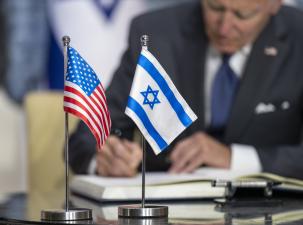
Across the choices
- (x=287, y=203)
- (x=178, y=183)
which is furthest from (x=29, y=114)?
(x=287, y=203)

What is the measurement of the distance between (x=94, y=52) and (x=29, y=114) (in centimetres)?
133

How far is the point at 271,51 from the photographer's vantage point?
2932 mm

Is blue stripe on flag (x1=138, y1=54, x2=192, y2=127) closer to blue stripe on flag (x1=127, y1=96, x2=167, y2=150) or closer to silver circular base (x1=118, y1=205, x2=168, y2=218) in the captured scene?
blue stripe on flag (x1=127, y1=96, x2=167, y2=150)

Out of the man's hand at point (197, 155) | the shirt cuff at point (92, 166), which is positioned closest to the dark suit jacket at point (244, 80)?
the shirt cuff at point (92, 166)

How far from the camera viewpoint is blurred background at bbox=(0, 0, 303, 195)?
4.47 metres

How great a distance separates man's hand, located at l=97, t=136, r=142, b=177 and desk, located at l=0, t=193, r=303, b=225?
0.90ft

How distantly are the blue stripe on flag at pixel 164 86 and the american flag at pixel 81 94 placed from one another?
0.11 metres

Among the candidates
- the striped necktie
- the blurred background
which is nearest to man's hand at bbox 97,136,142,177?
the striped necktie

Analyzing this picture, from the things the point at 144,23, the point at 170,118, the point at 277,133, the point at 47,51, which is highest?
the point at 47,51

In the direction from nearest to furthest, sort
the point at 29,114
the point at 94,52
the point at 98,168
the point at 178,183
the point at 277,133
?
the point at 178,183 → the point at 98,168 → the point at 277,133 → the point at 29,114 → the point at 94,52

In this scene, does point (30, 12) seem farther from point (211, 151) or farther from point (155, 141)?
point (155, 141)

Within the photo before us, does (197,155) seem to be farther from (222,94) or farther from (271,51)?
(271,51)

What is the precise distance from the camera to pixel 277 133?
9.66 feet

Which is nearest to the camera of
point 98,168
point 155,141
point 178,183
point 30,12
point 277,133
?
point 155,141
